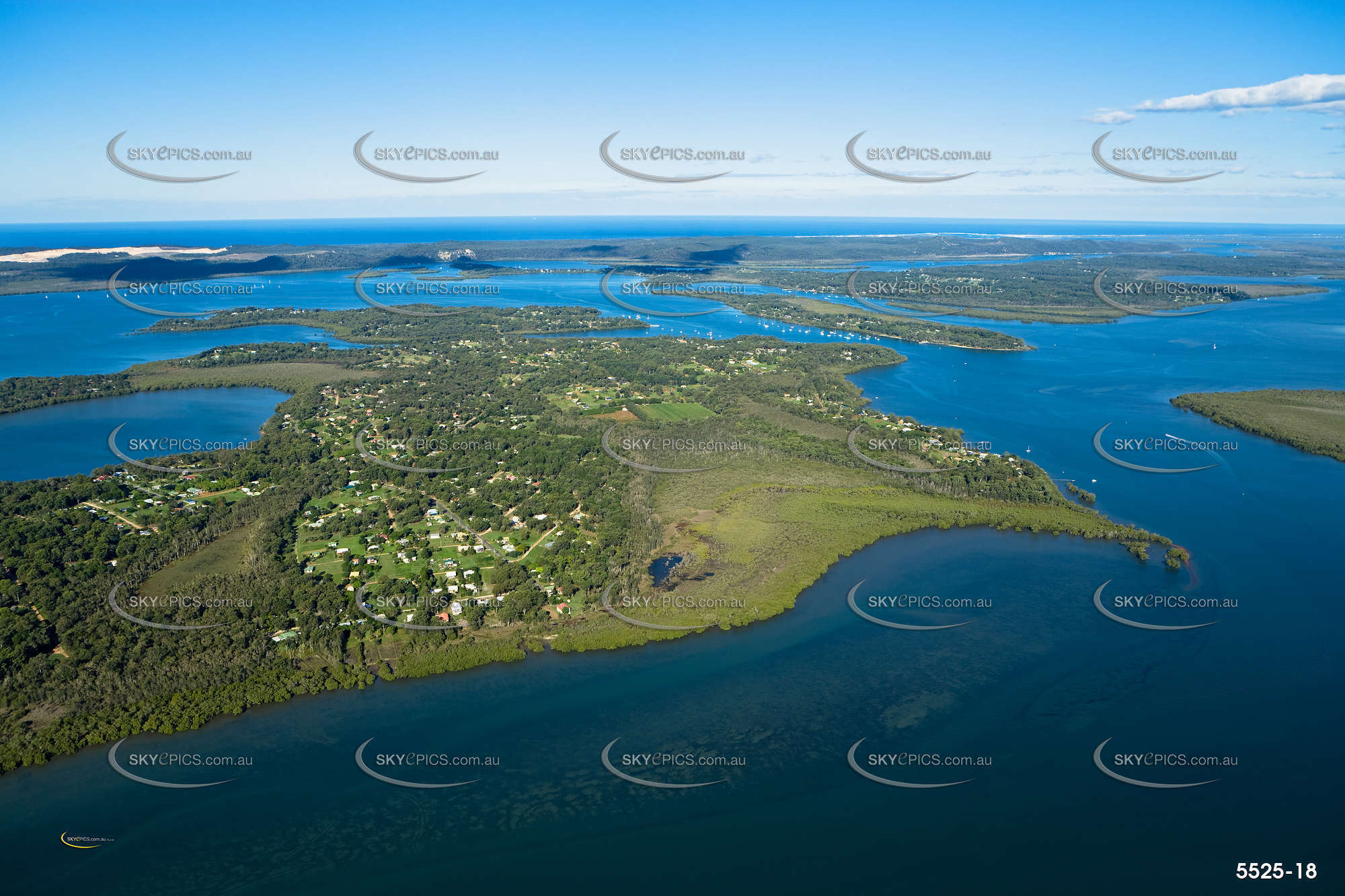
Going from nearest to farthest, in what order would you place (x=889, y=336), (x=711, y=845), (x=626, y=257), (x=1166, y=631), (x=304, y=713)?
(x=711, y=845) → (x=304, y=713) → (x=1166, y=631) → (x=889, y=336) → (x=626, y=257)

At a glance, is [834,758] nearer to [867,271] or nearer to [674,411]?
[674,411]

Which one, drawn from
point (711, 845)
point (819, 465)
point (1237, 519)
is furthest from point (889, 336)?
point (711, 845)

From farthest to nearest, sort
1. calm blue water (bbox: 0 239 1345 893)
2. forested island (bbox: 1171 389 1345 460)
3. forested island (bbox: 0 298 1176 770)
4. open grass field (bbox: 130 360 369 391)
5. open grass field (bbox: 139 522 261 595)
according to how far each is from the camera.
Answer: open grass field (bbox: 130 360 369 391) < forested island (bbox: 1171 389 1345 460) < open grass field (bbox: 139 522 261 595) < forested island (bbox: 0 298 1176 770) < calm blue water (bbox: 0 239 1345 893)

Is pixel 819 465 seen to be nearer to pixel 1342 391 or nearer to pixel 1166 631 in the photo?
pixel 1166 631

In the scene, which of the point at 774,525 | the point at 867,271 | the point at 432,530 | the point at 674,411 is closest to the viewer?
the point at 432,530

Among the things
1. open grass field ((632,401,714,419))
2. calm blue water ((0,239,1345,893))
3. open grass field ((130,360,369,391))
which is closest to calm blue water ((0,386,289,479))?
open grass field ((130,360,369,391))

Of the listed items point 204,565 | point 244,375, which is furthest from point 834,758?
point 244,375

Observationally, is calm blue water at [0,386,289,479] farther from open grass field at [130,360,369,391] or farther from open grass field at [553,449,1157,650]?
open grass field at [553,449,1157,650]
